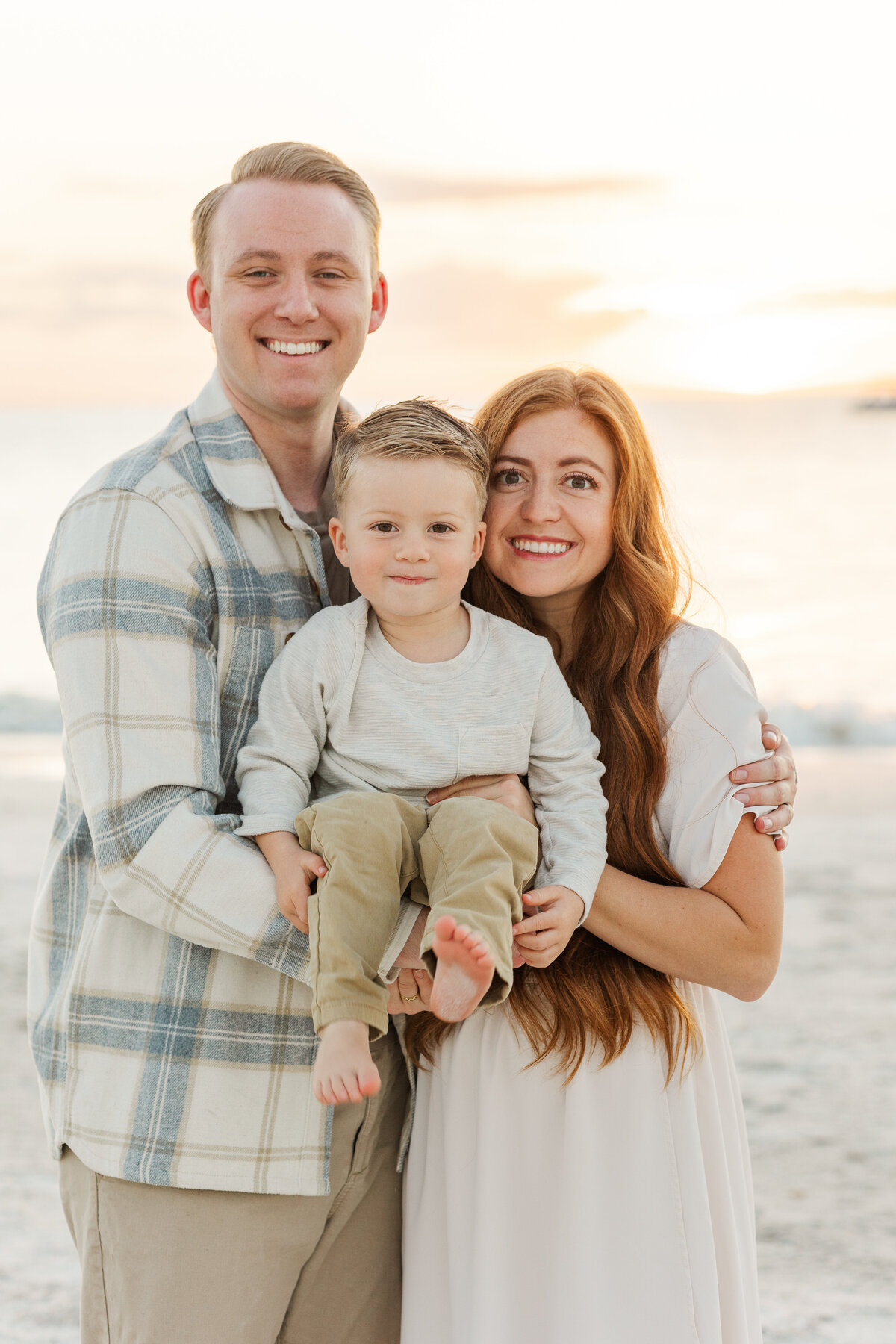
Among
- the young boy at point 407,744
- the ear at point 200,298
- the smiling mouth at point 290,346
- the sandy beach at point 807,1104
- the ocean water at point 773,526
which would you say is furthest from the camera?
the ocean water at point 773,526

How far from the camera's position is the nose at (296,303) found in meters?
2.36

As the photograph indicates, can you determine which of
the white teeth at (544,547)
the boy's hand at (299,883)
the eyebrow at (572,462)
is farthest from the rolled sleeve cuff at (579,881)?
the eyebrow at (572,462)

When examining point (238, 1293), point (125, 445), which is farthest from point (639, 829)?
point (125, 445)

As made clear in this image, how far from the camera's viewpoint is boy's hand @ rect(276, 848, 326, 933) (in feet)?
6.06

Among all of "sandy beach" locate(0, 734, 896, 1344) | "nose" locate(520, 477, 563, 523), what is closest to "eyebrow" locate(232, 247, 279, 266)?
"nose" locate(520, 477, 563, 523)

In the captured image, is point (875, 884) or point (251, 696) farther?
point (875, 884)

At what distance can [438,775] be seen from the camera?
2025 mm

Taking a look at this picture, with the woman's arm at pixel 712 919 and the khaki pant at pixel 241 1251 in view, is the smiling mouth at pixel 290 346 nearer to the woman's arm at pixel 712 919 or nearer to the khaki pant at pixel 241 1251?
the woman's arm at pixel 712 919

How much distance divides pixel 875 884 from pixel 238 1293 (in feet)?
20.0

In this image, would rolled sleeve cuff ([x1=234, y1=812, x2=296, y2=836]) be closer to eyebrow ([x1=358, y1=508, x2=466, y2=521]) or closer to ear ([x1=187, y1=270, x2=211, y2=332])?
eyebrow ([x1=358, y1=508, x2=466, y2=521])

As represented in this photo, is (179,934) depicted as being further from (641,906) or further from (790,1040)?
(790,1040)

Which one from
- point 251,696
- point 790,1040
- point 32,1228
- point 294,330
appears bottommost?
point 32,1228

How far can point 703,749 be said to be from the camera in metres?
2.18

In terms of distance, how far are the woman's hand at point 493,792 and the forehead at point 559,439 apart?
675 millimetres
